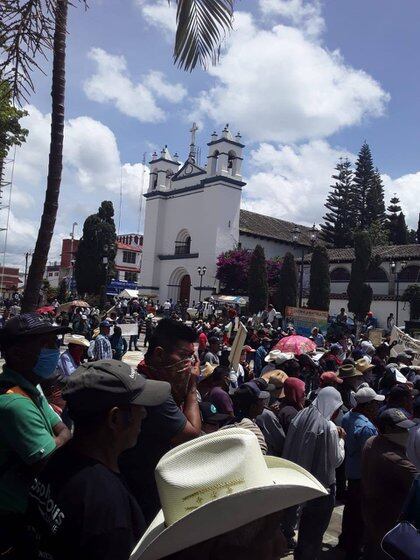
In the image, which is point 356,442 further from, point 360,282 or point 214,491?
point 360,282

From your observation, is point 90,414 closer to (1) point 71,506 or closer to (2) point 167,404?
(1) point 71,506

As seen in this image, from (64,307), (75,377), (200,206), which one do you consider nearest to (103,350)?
(75,377)

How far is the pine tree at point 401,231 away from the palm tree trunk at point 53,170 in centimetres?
6176

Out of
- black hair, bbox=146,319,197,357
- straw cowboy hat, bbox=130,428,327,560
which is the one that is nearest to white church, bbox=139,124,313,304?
black hair, bbox=146,319,197,357

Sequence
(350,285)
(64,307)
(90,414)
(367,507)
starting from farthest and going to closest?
(350,285) → (64,307) → (367,507) → (90,414)

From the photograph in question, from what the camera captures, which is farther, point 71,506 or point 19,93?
point 19,93

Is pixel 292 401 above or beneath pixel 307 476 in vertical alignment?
beneath

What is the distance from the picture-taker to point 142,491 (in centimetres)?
261

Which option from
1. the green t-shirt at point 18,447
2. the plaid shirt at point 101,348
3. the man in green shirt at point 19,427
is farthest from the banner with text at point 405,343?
the green t-shirt at point 18,447

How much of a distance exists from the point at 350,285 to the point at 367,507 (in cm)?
3317

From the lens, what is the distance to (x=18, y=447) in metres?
2.24

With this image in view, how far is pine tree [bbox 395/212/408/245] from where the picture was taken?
62275mm

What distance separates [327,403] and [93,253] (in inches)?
1642

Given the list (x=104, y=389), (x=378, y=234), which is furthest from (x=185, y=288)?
(x=104, y=389)
